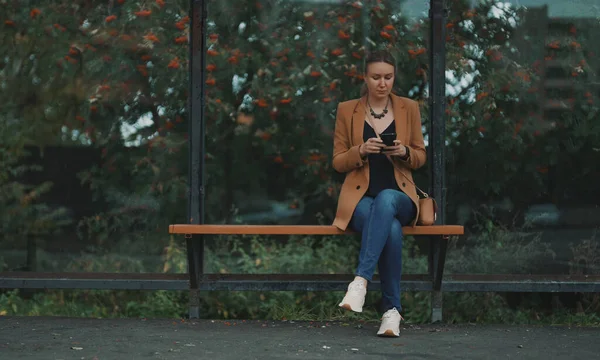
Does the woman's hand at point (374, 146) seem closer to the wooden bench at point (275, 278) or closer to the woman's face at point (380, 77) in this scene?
the woman's face at point (380, 77)

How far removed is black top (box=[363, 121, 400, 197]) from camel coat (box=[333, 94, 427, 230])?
0.04m

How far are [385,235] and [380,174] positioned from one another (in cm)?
51

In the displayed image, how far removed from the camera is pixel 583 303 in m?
6.37

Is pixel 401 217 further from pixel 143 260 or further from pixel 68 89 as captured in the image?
pixel 68 89

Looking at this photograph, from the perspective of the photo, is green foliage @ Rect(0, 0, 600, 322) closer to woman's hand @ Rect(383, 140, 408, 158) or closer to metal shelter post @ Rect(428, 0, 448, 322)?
metal shelter post @ Rect(428, 0, 448, 322)

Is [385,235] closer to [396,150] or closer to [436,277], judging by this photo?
[396,150]

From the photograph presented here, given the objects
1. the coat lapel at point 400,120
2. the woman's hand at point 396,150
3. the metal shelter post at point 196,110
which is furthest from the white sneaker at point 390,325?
the metal shelter post at point 196,110

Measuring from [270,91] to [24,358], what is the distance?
2.68 m

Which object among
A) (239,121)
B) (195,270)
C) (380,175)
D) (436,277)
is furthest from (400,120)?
(195,270)

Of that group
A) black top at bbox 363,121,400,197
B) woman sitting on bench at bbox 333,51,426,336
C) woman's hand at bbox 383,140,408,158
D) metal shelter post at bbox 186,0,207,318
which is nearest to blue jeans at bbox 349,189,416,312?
woman sitting on bench at bbox 333,51,426,336

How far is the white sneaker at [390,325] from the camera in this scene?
5.25 meters

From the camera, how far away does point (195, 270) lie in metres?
5.97

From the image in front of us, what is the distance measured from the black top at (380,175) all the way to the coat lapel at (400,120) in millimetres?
155

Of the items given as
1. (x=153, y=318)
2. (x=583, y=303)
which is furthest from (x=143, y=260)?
(x=583, y=303)
